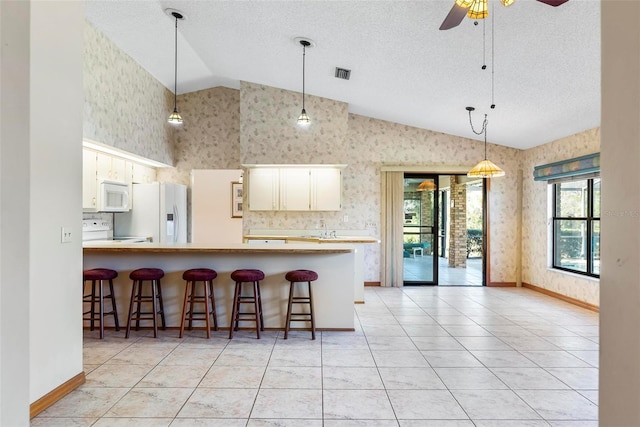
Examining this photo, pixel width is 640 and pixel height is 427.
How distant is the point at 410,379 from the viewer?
273cm

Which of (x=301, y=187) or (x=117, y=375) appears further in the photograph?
(x=301, y=187)

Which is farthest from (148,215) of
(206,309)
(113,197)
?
(206,309)

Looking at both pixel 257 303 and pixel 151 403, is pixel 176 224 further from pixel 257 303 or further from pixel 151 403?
pixel 151 403

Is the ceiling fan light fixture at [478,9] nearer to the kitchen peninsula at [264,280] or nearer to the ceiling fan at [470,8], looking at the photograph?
the ceiling fan at [470,8]

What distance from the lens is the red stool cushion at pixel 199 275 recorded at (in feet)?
11.7

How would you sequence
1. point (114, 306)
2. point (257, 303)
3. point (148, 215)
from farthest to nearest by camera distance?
point (148, 215), point (114, 306), point (257, 303)

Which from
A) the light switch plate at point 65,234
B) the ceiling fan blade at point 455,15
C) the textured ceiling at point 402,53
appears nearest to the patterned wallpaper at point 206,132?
the textured ceiling at point 402,53

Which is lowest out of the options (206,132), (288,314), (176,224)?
(288,314)

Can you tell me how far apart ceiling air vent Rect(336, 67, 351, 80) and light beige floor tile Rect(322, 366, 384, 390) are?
3667mm

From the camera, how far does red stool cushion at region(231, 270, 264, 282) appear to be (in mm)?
3549

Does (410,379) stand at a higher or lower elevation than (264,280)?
lower

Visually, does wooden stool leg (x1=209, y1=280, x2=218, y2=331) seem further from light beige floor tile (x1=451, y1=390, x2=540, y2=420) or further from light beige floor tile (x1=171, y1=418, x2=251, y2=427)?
light beige floor tile (x1=451, y1=390, x2=540, y2=420)

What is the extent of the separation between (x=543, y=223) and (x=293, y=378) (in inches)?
203
